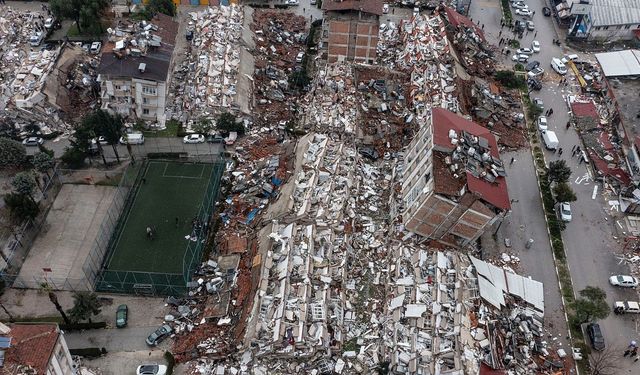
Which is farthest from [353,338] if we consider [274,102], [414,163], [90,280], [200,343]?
[274,102]

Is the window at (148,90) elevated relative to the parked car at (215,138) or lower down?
elevated

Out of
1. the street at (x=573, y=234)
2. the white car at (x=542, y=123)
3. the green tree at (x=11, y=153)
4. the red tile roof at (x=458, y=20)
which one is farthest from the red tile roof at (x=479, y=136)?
the green tree at (x=11, y=153)

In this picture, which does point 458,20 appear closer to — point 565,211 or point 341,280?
point 565,211

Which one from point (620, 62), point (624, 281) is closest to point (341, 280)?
point (624, 281)

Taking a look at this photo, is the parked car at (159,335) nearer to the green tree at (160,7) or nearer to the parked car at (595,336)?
the parked car at (595,336)

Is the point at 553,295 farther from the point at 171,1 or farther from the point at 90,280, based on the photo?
the point at 171,1

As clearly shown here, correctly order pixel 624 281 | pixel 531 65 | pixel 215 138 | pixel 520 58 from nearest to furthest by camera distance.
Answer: pixel 624 281
pixel 215 138
pixel 531 65
pixel 520 58
